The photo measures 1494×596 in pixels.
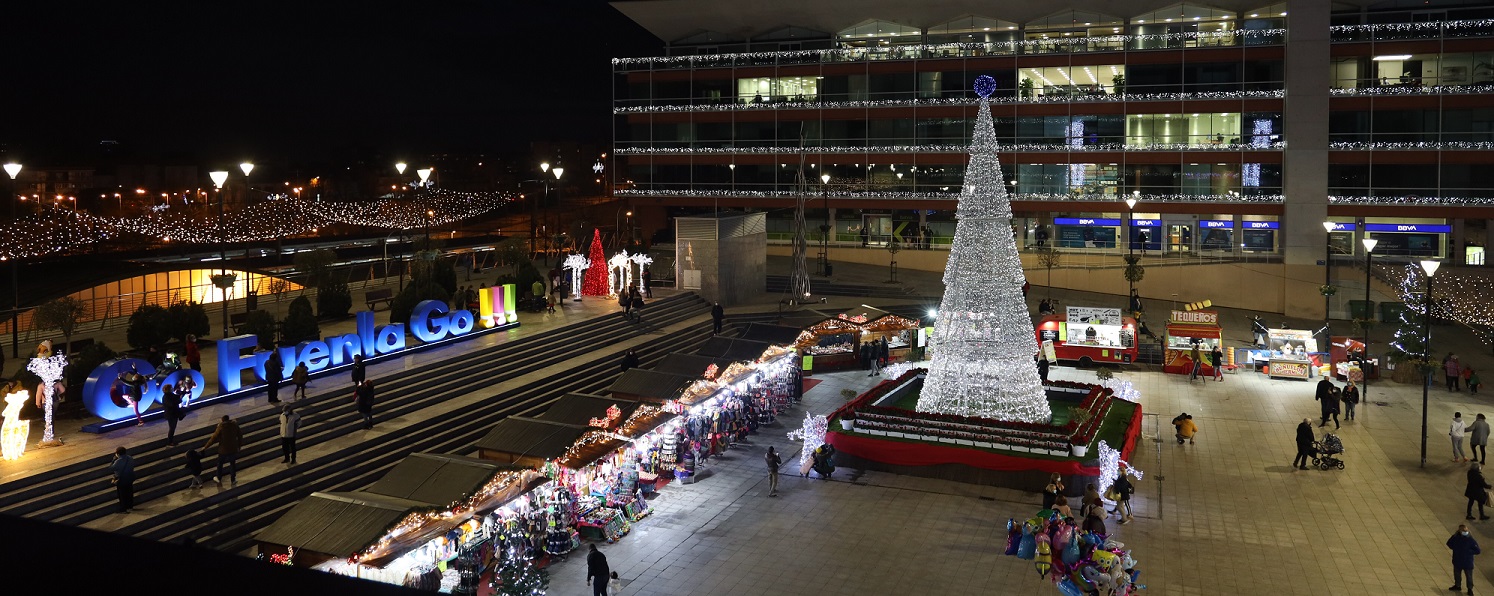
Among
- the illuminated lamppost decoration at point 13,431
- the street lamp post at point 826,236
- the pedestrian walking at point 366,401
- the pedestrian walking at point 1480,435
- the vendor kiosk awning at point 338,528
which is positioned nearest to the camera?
the vendor kiosk awning at point 338,528

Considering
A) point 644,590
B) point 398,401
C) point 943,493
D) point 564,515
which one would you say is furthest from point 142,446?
point 943,493

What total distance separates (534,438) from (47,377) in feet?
30.9

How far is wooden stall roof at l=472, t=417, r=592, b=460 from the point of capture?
20406mm

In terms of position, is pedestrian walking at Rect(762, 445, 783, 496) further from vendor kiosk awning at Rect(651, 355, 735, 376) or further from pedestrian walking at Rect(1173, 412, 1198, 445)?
pedestrian walking at Rect(1173, 412, 1198, 445)

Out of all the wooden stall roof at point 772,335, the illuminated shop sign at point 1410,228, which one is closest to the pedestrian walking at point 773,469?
the wooden stall roof at point 772,335

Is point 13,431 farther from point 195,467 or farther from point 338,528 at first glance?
point 338,528

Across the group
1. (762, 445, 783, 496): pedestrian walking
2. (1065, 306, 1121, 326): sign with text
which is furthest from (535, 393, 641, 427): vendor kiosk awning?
(1065, 306, 1121, 326): sign with text

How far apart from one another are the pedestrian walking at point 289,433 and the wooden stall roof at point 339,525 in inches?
193

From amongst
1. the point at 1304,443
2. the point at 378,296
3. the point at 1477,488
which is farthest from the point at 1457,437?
the point at 378,296

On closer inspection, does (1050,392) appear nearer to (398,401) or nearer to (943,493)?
(943,493)

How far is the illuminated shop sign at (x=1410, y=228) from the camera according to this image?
53.1 meters

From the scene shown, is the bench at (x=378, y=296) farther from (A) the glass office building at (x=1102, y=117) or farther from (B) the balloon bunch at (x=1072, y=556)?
(B) the balloon bunch at (x=1072, y=556)

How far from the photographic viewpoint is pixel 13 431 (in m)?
19.5

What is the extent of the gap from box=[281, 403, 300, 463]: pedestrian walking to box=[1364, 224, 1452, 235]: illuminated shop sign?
5205 cm
